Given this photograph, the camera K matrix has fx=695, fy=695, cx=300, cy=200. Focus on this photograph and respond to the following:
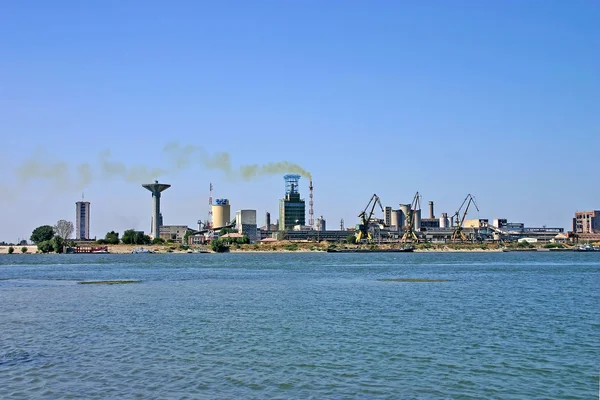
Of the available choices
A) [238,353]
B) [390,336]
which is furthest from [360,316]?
[238,353]

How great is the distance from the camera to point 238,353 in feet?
81.8

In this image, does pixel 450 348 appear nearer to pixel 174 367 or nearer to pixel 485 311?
pixel 174 367

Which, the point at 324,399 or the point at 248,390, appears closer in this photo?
the point at 324,399

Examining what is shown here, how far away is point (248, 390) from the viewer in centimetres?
1922

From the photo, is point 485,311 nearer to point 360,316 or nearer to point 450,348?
point 360,316

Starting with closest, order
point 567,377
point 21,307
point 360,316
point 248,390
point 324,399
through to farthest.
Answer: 1. point 324,399
2. point 248,390
3. point 567,377
4. point 360,316
5. point 21,307

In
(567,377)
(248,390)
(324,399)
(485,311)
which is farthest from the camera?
(485,311)

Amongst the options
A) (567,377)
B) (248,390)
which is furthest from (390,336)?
(248,390)

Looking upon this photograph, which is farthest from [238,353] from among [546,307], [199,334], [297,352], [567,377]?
[546,307]

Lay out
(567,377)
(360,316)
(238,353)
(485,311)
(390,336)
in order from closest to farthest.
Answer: (567,377), (238,353), (390,336), (360,316), (485,311)

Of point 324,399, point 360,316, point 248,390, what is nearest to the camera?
point 324,399

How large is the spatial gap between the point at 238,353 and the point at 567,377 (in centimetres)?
1101

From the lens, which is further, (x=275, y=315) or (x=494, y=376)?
(x=275, y=315)

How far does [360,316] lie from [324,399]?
17.9 metres
